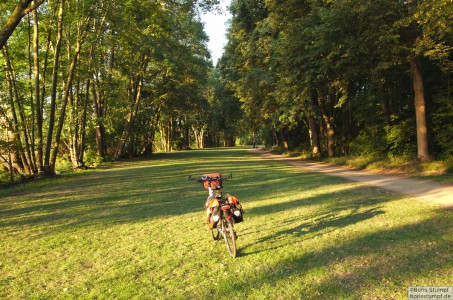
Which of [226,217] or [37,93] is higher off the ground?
[37,93]

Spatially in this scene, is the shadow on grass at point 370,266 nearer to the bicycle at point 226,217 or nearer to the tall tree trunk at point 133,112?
the bicycle at point 226,217

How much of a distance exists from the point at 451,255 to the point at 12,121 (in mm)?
18468

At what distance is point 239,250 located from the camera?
5363 millimetres

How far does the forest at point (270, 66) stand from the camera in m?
13.1

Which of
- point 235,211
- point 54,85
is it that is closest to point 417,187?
point 235,211

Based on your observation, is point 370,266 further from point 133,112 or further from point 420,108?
point 133,112

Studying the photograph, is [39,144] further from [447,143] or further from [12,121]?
[447,143]

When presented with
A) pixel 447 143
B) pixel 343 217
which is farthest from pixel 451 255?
pixel 447 143

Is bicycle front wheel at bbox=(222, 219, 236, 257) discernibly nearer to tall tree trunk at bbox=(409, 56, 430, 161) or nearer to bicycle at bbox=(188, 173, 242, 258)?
bicycle at bbox=(188, 173, 242, 258)

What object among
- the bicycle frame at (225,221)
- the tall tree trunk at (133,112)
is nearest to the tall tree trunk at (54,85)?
the tall tree trunk at (133,112)

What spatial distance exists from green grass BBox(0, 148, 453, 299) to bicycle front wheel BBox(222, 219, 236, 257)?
0.15 metres

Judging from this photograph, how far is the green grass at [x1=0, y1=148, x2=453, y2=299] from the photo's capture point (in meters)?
4.04

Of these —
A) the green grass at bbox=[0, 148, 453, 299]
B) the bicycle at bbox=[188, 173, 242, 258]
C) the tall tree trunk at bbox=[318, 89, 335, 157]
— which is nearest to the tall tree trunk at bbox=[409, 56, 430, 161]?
the green grass at bbox=[0, 148, 453, 299]

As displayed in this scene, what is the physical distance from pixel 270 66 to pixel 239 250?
15820 millimetres
